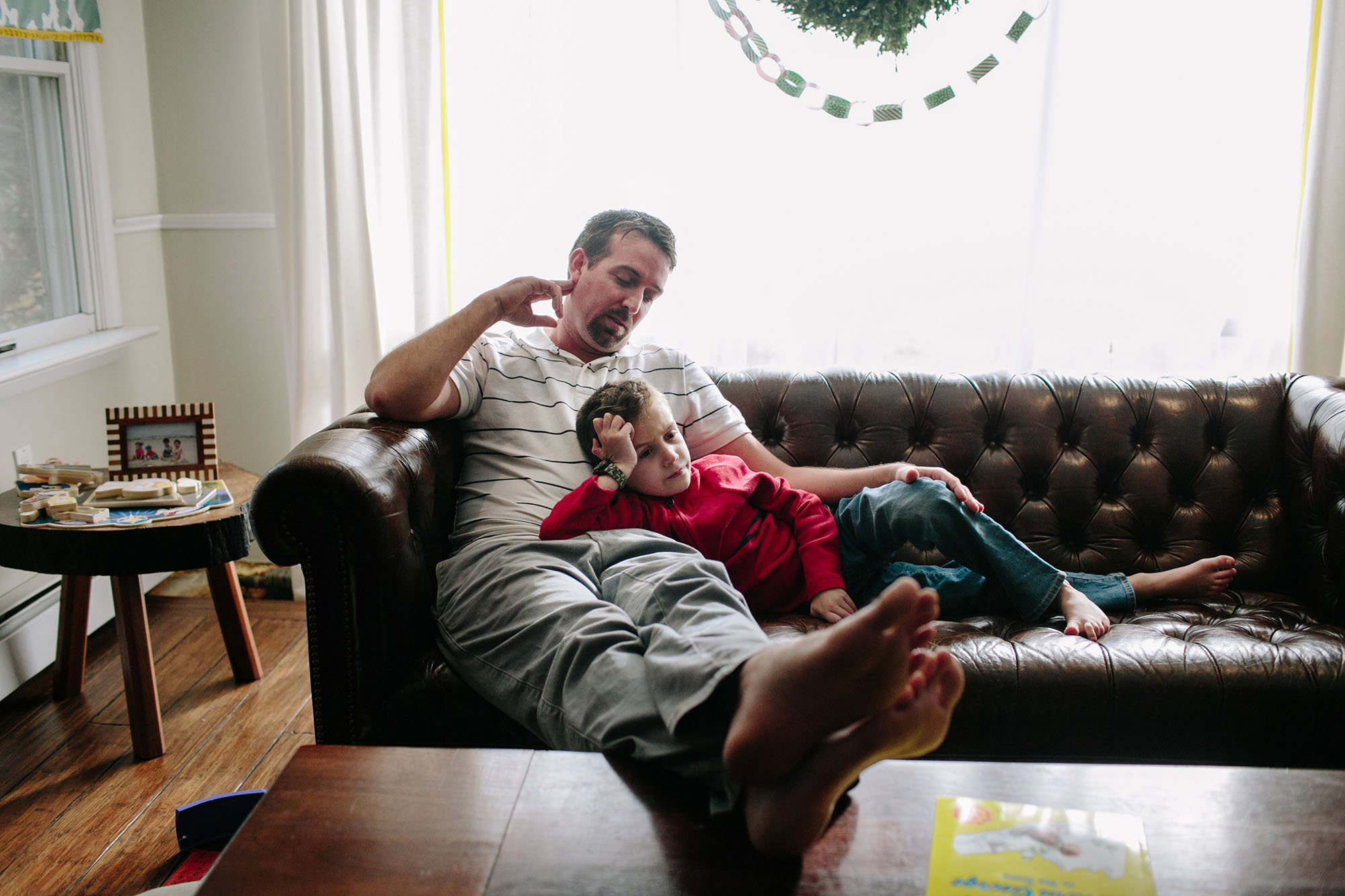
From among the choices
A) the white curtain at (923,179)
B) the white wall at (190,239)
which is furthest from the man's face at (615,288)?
the white wall at (190,239)

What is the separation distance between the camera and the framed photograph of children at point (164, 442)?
221 cm

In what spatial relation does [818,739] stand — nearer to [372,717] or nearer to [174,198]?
[372,717]

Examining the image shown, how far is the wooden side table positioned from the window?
0.54 meters

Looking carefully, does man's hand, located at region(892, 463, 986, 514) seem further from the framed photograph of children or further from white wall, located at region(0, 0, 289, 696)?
white wall, located at region(0, 0, 289, 696)

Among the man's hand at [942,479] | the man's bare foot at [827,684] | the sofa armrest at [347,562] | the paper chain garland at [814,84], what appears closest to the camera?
the man's bare foot at [827,684]

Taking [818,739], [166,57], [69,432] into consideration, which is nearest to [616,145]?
[166,57]

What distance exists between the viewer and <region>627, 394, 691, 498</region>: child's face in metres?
1.73

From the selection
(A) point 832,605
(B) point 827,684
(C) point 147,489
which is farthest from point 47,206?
(B) point 827,684

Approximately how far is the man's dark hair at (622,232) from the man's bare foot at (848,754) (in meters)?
1.21

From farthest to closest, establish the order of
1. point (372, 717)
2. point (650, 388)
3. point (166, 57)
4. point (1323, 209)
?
point (166, 57), point (1323, 209), point (650, 388), point (372, 717)

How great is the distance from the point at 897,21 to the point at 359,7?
1.69 m

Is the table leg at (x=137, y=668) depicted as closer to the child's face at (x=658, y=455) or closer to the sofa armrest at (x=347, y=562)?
the sofa armrest at (x=347, y=562)

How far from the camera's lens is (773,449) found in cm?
215

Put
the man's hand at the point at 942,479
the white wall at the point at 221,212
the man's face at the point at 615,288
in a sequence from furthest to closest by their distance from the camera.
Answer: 1. the white wall at the point at 221,212
2. the man's face at the point at 615,288
3. the man's hand at the point at 942,479
